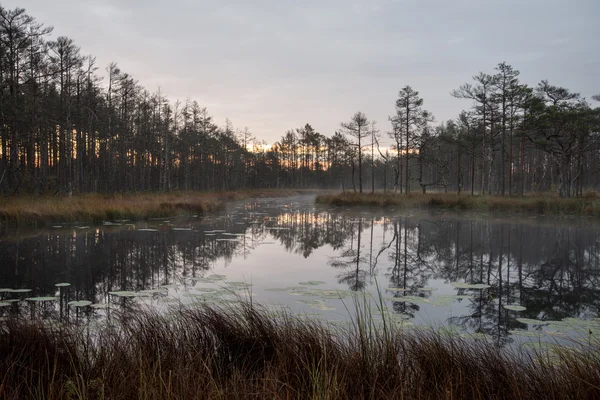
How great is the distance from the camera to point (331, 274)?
879 centimetres

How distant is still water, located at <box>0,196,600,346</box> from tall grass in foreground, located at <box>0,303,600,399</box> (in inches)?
37.9

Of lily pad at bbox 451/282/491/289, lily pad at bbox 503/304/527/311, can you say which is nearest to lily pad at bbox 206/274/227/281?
lily pad at bbox 451/282/491/289

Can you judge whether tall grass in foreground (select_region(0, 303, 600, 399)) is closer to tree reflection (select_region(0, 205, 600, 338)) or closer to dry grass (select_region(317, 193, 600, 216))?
tree reflection (select_region(0, 205, 600, 338))

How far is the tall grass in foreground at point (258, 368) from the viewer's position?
2650 mm

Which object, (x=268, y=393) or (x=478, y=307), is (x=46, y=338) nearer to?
(x=268, y=393)

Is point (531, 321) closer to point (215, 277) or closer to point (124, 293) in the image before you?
point (215, 277)

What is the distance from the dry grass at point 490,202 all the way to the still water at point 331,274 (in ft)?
35.2

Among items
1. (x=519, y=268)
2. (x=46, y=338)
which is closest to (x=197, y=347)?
(x=46, y=338)

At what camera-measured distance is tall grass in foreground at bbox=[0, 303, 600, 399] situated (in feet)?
8.70

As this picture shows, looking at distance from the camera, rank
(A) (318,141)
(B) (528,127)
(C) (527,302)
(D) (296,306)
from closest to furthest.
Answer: (D) (296,306) → (C) (527,302) → (B) (528,127) → (A) (318,141)

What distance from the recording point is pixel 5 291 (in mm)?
6703

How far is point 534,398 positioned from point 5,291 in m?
8.06

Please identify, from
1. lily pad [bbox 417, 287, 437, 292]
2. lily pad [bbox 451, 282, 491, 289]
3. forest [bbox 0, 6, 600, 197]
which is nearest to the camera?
lily pad [bbox 417, 287, 437, 292]

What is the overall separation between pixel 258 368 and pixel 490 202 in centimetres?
2954
